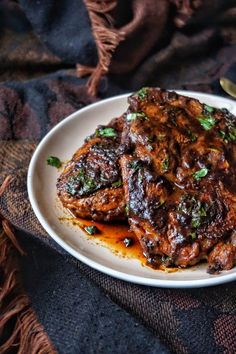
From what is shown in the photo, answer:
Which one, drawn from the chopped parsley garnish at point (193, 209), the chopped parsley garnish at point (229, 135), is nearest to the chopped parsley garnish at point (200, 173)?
the chopped parsley garnish at point (193, 209)

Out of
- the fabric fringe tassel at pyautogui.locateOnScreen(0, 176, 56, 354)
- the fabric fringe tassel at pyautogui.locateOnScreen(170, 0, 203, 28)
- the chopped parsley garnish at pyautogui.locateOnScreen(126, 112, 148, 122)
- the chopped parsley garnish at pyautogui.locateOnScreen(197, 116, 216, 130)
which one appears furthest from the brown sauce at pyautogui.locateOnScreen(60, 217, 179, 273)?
the fabric fringe tassel at pyautogui.locateOnScreen(170, 0, 203, 28)

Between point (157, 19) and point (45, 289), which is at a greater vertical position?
point (157, 19)

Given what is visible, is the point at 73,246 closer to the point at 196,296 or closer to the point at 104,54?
the point at 196,296

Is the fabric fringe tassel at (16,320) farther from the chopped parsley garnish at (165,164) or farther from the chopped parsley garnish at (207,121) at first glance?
the chopped parsley garnish at (207,121)

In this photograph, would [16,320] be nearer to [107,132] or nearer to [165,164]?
[165,164]

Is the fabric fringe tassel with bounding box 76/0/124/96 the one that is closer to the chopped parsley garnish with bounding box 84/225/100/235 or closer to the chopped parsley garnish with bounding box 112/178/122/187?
the chopped parsley garnish with bounding box 112/178/122/187

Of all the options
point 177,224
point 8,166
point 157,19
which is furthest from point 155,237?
point 157,19

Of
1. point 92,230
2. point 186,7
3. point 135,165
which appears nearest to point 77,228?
point 92,230
